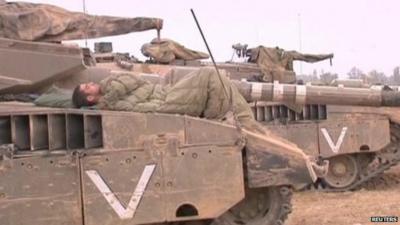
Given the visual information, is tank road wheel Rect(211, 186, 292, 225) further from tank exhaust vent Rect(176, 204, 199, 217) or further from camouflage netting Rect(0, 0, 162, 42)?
camouflage netting Rect(0, 0, 162, 42)

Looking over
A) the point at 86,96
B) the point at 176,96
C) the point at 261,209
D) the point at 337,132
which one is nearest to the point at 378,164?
the point at 337,132

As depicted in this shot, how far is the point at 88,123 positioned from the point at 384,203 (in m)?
5.85

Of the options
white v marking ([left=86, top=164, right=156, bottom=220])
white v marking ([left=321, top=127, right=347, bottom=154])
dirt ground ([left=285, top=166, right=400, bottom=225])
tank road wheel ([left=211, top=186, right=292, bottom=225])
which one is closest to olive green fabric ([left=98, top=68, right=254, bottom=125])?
white v marking ([left=86, top=164, right=156, bottom=220])

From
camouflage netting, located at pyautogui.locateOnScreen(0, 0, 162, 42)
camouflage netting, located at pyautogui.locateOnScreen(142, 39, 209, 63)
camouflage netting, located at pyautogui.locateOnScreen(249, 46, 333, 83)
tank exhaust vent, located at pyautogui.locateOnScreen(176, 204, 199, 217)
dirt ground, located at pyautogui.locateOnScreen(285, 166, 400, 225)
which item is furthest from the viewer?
camouflage netting, located at pyautogui.locateOnScreen(249, 46, 333, 83)

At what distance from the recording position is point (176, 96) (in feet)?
21.9

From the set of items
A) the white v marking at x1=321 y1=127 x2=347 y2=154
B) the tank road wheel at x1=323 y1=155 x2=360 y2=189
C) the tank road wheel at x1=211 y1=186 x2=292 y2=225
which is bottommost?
the tank road wheel at x1=323 y1=155 x2=360 y2=189

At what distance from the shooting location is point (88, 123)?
6.45 meters

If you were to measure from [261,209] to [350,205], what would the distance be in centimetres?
427

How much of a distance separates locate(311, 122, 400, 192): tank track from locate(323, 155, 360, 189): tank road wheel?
70mm

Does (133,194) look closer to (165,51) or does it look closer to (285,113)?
(285,113)

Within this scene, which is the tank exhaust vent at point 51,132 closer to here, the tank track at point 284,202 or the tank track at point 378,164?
the tank track at point 284,202

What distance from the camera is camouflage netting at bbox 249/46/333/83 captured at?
581 inches

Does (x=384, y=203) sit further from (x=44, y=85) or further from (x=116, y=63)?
(x=44, y=85)

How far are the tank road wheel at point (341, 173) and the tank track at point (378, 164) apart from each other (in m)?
0.07
